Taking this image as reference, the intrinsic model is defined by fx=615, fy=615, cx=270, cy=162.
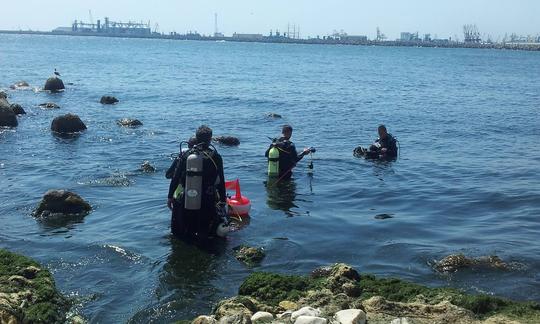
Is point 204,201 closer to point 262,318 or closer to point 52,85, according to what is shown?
point 262,318

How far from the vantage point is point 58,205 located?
12.2 m

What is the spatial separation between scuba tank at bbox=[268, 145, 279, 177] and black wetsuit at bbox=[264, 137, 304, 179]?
8cm

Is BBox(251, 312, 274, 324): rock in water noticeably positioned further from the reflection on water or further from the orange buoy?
the reflection on water

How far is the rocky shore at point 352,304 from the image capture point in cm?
661

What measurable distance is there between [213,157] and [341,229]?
10.8 feet

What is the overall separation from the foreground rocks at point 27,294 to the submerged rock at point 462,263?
549cm

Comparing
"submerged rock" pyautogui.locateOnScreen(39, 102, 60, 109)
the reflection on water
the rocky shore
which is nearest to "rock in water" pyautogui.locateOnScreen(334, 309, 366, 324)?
the rocky shore

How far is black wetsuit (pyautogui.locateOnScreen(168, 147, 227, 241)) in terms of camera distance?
9.77 metres

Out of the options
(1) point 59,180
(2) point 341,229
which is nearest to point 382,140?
(2) point 341,229

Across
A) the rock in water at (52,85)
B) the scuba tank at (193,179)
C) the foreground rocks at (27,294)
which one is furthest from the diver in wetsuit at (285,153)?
the rock in water at (52,85)

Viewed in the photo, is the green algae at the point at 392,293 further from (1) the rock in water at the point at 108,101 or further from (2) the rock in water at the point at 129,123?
(1) the rock in water at the point at 108,101

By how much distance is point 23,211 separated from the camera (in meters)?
12.7

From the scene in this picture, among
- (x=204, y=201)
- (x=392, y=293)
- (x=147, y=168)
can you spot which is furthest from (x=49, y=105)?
(x=392, y=293)

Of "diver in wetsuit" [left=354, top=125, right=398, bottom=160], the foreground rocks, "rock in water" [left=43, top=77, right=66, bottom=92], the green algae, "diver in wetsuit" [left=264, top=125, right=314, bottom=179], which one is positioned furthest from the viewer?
"rock in water" [left=43, top=77, right=66, bottom=92]
